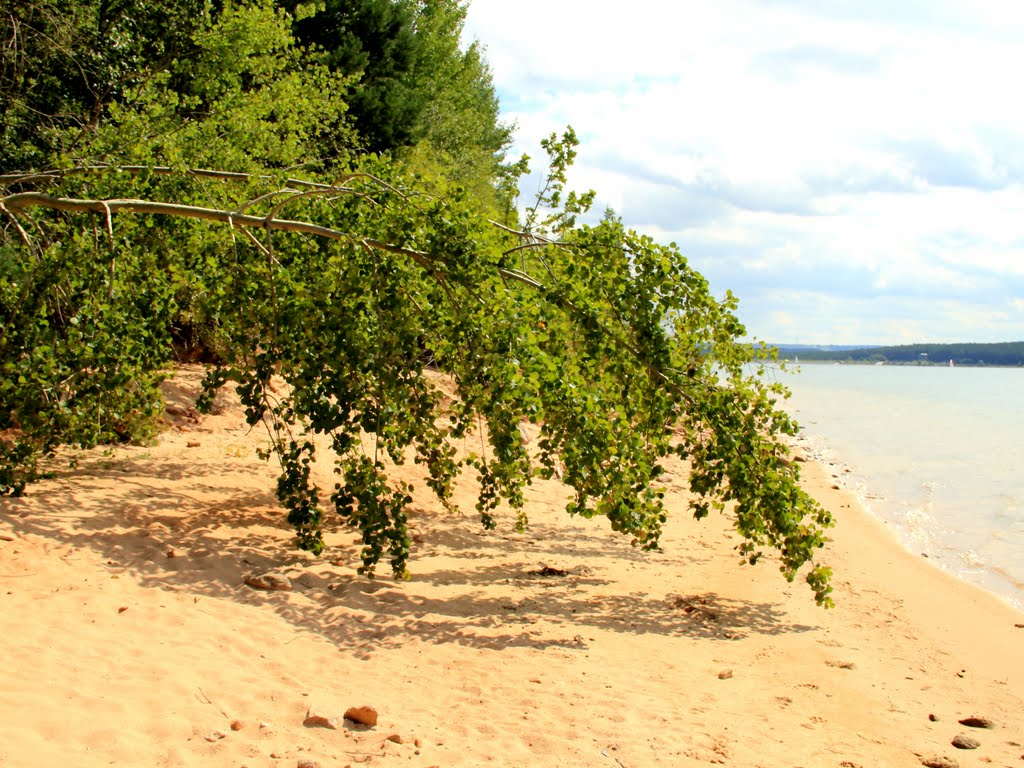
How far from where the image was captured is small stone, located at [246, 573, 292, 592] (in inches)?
292

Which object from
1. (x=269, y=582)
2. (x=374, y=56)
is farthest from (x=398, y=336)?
(x=374, y=56)

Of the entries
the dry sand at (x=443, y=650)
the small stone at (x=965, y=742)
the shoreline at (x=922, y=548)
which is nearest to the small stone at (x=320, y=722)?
the dry sand at (x=443, y=650)

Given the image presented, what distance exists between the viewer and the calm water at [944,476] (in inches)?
519

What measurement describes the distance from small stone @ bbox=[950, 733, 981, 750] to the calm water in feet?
18.4

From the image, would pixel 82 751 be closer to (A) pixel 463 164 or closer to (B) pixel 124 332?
(B) pixel 124 332

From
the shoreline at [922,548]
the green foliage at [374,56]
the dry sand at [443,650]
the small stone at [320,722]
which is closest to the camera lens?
the dry sand at [443,650]

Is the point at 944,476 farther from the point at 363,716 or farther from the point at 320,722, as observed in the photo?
the point at 320,722

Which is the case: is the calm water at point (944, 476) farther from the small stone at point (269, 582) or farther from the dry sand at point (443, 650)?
the small stone at point (269, 582)

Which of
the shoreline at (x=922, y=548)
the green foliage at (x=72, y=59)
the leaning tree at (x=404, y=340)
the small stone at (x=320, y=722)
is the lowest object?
the shoreline at (x=922, y=548)

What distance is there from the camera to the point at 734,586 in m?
9.45

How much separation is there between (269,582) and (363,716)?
257 centimetres

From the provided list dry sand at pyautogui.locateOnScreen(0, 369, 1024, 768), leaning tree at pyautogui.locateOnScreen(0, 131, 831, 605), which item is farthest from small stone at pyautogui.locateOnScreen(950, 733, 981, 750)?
leaning tree at pyautogui.locateOnScreen(0, 131, 831, 605)

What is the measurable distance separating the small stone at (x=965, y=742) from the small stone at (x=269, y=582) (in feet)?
16.1

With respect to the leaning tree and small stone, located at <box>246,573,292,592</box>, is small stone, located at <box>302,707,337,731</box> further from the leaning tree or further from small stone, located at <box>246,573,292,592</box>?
small stone, located at <box>246,573,292,592</box>
